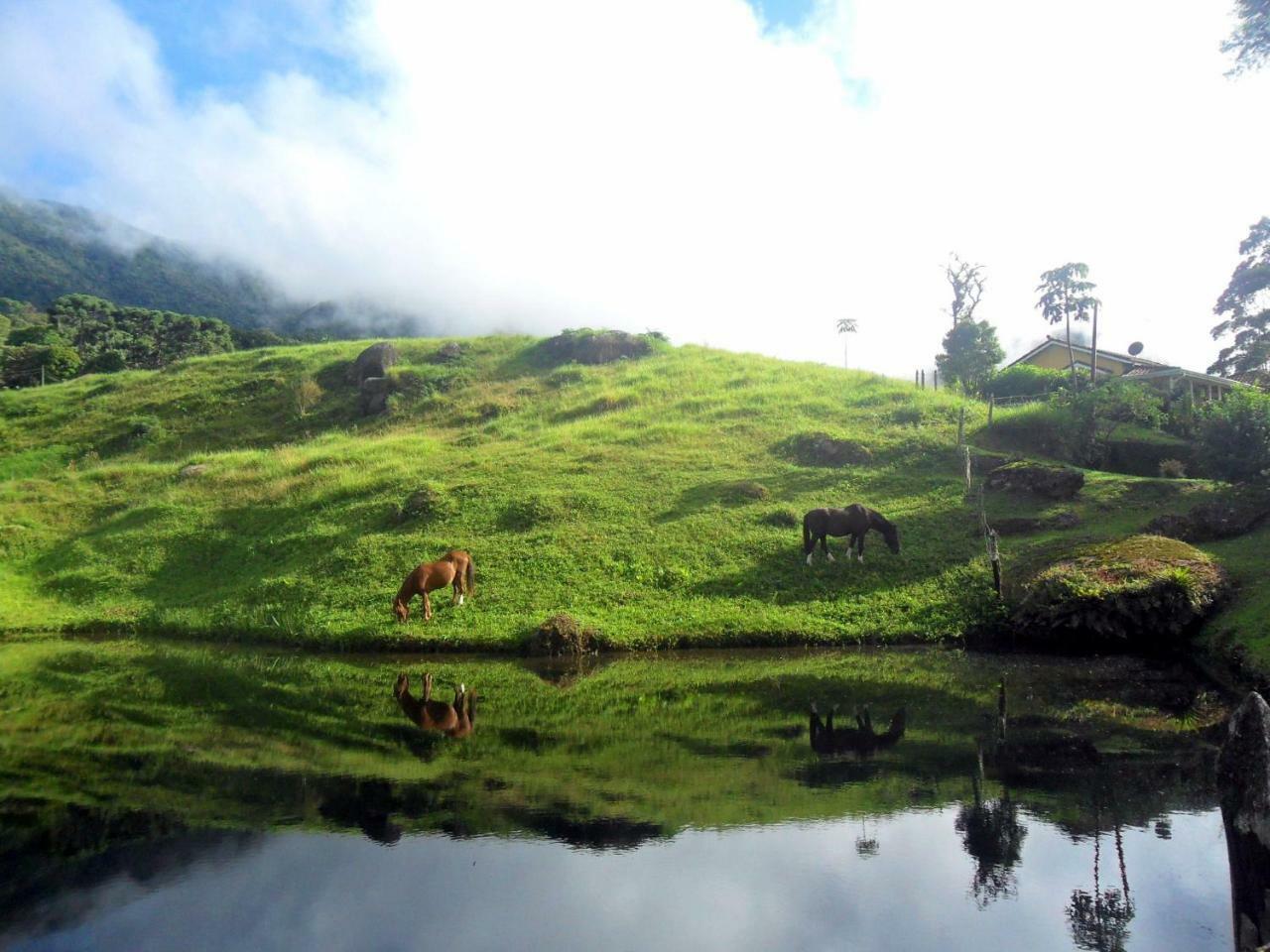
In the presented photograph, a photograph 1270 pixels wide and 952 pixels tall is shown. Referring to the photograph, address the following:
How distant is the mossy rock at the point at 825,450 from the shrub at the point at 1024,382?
1833 centimetres

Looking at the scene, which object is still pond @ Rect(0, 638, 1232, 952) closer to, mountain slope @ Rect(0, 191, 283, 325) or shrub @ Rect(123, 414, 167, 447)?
shrub @ Rect(123, 414, 167, 447)

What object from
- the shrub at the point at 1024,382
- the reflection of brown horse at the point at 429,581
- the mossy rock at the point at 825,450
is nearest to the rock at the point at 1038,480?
the mossy rock at the point at 825,450

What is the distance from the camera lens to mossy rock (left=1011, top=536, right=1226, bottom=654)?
1681 cm

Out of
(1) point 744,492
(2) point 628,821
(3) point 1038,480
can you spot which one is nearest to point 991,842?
(2) point 628,821

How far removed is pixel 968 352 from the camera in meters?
57.6

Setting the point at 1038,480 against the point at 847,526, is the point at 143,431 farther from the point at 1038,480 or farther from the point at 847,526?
the point at 1038,480

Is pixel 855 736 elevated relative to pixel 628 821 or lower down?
elevated

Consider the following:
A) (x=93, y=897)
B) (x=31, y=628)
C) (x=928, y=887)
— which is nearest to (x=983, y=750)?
(x=928, y=887)

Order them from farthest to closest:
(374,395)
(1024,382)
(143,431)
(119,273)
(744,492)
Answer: (119,273) < (374,395) < (1024,382) < (143,431) < (744,492)

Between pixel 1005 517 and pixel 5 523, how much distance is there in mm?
34140

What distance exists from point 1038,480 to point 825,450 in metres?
7.63

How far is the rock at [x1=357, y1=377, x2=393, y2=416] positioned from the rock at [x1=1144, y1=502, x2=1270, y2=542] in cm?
3750

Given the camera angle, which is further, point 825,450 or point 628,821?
point 825,450

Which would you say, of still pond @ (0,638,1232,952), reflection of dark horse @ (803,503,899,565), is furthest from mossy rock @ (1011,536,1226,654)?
reflection of dark horse @ (803,503,899,565)
